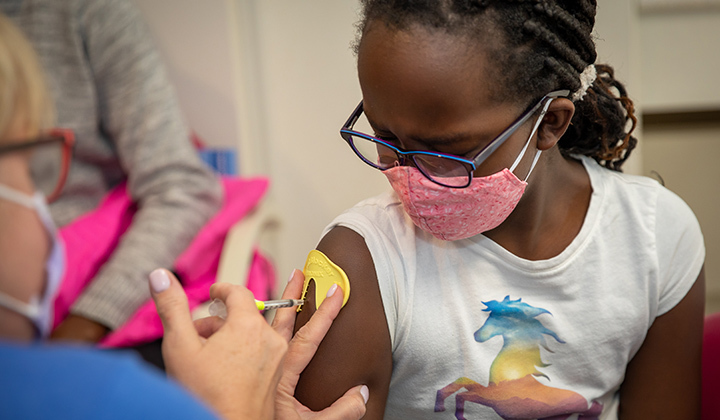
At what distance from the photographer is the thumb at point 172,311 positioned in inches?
26.1

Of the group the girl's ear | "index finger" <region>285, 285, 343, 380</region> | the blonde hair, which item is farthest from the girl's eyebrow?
the blonde hair

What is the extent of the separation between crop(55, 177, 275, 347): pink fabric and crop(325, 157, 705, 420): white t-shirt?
71 cm

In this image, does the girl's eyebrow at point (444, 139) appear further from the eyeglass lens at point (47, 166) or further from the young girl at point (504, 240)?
the eyeglass lens at point (47, 166)

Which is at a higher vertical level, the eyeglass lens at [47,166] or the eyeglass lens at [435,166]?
the eyeglass lens at [47,166]

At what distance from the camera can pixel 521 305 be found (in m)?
0.98

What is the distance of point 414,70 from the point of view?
0.78m

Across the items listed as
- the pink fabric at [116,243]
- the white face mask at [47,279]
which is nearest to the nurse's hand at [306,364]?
the white face mask at [47,279]

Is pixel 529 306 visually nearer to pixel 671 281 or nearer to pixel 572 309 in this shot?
pixel 572 309

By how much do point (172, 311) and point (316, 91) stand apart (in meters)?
1.16

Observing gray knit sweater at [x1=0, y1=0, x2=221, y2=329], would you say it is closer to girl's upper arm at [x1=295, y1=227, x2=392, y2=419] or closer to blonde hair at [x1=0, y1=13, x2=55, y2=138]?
girl's upper arm at [x1=295, y1=227, x2=392, y2=419]

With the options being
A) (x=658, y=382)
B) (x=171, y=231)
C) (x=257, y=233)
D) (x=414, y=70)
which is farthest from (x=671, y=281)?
(x=171, y=231)

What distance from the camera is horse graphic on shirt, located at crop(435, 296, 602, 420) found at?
97cm

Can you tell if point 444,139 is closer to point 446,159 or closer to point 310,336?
point 446,159

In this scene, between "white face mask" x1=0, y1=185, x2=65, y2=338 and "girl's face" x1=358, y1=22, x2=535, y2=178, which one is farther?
"girl's face" x1=358, y1=22, x2=535, y2=178
